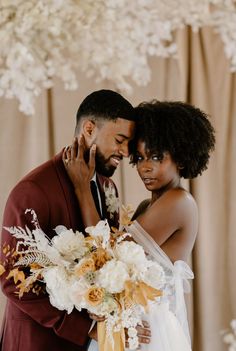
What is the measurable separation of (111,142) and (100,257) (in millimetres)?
454

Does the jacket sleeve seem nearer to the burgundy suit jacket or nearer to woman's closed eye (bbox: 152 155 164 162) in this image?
the burgundy suit jacket

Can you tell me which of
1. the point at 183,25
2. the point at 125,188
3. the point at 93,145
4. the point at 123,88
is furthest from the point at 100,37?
the point at 93,145

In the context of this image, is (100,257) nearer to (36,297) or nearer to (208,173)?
(36,297)

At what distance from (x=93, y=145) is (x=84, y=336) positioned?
1.92 ft

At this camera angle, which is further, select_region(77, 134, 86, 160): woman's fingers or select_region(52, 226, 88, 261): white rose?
select_region(77, 134, 86, 160): woman's fingers

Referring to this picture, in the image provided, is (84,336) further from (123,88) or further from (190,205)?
(123,88)

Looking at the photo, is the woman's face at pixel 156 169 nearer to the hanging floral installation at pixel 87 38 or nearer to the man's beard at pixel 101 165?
the man's beard at pixel 101 165

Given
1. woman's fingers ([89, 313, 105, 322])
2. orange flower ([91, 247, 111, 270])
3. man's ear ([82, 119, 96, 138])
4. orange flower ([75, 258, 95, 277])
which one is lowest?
woman's fingers ([89, 313, 105, 322])

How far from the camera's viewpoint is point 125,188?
2.82 metres

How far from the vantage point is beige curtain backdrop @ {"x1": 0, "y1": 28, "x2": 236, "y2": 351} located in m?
2.84

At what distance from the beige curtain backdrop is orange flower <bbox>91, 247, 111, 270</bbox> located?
129cm

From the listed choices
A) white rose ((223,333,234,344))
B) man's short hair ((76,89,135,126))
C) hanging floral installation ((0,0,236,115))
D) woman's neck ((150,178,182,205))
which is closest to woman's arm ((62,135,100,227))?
man's short hair ((76,89,135,126))

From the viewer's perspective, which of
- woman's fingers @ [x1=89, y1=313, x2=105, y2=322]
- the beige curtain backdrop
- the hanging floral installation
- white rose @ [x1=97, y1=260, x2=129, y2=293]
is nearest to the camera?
white rose @ [x1=97, y1=260, x2=129, y2=293]

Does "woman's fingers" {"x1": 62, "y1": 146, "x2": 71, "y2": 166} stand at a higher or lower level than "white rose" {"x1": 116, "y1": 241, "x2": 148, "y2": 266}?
higher
